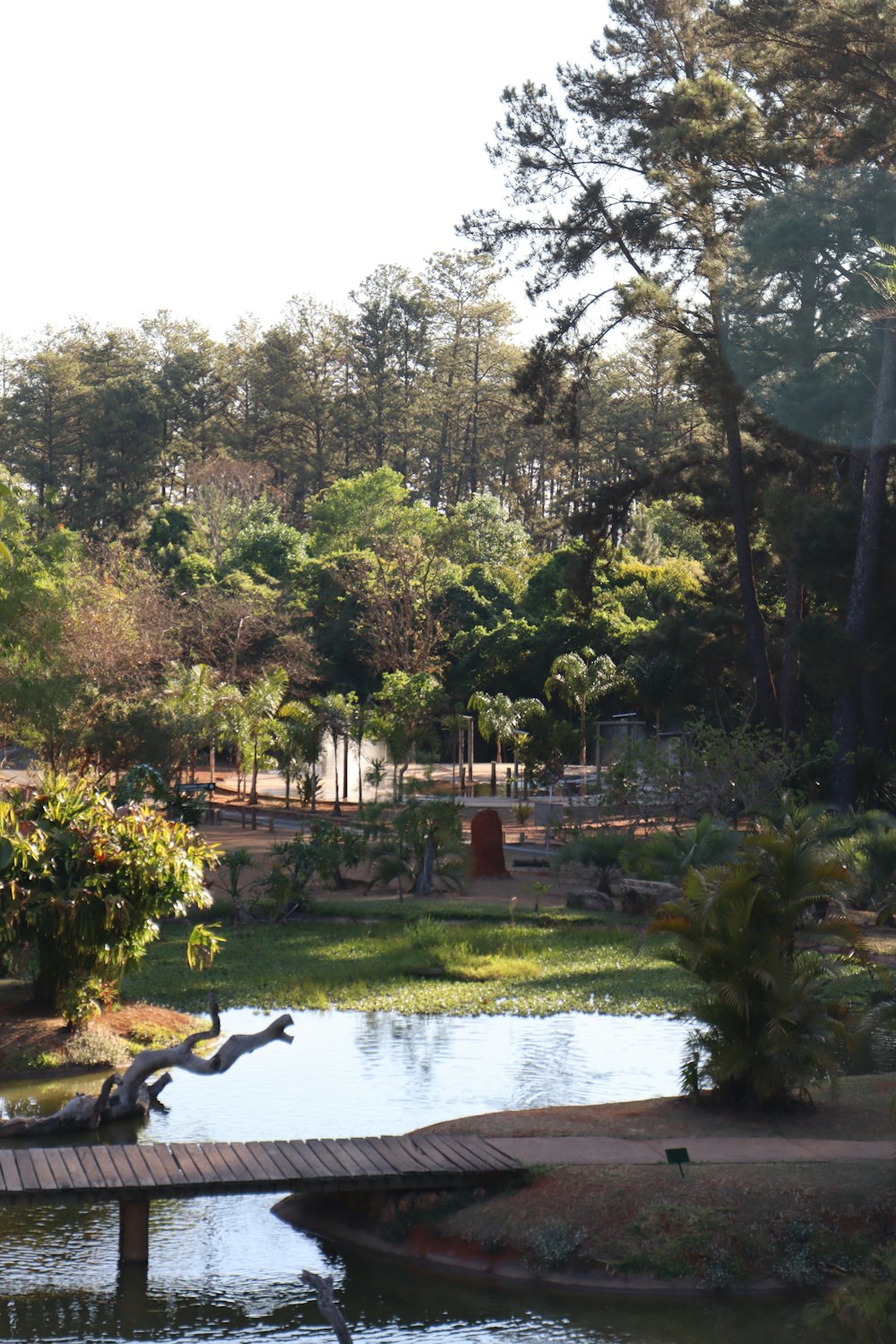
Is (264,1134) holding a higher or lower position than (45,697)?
lower

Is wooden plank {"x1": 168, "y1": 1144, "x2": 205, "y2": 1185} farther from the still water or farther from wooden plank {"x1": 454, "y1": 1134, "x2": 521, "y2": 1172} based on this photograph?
wooden plank {"x1": 454, "y1": 1134, "x2": 521, "y2": 1172}

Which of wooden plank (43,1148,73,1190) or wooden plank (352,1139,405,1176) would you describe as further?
wooden plank (352,1139,405,1176)

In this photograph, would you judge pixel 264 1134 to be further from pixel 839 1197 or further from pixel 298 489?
pixel 298 489

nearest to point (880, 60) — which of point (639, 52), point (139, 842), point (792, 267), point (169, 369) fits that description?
point (792, 267)

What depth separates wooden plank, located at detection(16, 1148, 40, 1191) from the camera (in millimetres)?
9531

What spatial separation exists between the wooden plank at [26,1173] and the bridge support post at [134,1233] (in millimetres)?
572

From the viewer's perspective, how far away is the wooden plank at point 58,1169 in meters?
9.58

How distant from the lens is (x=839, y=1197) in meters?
9.82

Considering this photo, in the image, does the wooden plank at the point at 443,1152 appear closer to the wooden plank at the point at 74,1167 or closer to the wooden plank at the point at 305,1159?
the wooden plank at the point at 305,1159

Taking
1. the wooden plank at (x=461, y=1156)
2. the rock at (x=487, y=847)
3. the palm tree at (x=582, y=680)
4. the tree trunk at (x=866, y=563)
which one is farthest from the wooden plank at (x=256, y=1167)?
the palm tree at (x=582, y=680)

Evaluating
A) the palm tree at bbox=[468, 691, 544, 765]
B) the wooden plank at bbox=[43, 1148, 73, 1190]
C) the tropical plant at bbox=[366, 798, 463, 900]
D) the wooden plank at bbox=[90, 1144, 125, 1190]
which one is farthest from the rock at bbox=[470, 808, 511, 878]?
the wooden plank at bbox=[43, 1148, 73, 1190]

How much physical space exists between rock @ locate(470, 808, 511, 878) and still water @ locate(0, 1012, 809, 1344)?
36.7 ft

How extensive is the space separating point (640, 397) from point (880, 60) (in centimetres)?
4154

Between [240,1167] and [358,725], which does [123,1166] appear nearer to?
[240,1167]
